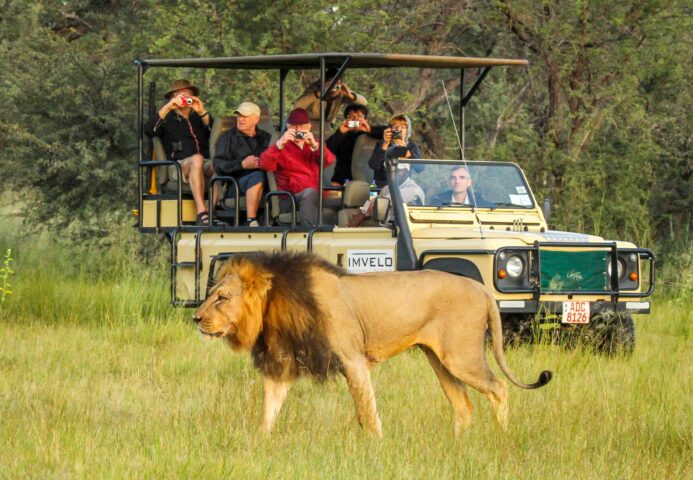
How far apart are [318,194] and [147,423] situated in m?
3.37

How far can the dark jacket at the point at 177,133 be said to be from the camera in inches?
429

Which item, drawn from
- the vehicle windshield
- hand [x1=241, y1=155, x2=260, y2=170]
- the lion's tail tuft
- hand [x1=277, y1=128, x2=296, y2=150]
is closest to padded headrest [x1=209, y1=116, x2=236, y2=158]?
hand [x1=241, y1=155, x2=260, y2=170]

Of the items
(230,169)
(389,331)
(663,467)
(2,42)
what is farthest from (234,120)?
(2,42)

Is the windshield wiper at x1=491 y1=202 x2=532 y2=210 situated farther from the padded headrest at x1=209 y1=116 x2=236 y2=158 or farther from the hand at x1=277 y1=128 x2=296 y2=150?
the padded headrest at x1=209 y1=116 x2=236 y2=158

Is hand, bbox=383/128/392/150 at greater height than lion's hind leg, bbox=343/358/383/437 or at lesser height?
greater

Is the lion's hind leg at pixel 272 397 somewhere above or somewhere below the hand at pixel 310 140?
below

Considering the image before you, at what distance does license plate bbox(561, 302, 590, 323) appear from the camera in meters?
8.77

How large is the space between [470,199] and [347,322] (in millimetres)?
3594

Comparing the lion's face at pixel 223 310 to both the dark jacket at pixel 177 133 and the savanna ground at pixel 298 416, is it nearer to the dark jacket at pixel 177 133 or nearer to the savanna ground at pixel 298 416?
the savanna ground at pixel 298 416

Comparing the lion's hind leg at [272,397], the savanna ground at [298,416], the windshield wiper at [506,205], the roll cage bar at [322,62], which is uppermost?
the roll cage bar at [322,62]

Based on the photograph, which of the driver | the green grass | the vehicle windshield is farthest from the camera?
the driver

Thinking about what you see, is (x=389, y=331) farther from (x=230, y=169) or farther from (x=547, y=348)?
(x=230, y=169)

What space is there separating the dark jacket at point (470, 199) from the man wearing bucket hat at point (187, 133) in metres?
2.07

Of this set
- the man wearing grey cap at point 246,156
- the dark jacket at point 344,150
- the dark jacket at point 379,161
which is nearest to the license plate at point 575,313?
the dark jacket at point 379,161
